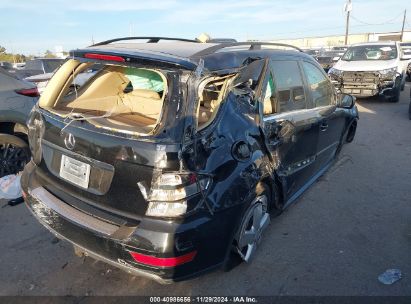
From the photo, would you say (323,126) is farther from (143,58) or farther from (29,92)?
(29,92)

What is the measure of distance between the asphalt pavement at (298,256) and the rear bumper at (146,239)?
497 mm

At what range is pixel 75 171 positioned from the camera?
250 centimetres

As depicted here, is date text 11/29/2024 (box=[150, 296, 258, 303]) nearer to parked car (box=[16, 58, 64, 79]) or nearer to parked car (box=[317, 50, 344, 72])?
parked car (box=[317, 50, 344, 72])

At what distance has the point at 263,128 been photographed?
2.88 m

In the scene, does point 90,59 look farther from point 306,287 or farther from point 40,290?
point 306,287

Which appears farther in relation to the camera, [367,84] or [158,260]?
[367,84]

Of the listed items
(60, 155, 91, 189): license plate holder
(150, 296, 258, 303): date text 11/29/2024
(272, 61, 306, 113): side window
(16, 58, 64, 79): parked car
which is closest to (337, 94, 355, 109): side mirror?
(272, 61, 306, 113): side window

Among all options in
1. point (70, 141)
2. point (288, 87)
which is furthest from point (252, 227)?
point (70, 141)

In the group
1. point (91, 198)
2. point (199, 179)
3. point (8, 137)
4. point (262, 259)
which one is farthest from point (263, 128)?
point (8, 137)

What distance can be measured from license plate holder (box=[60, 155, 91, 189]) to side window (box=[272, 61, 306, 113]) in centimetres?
174

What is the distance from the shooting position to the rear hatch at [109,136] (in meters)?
2.15

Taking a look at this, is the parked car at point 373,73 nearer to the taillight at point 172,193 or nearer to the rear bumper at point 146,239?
the rear bumper at point 146,239

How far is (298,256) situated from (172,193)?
1629 mm

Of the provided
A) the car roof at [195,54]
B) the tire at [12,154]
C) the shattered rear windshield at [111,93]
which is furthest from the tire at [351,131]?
the tire at [12,154]
